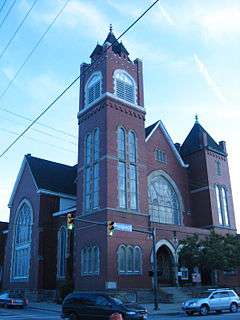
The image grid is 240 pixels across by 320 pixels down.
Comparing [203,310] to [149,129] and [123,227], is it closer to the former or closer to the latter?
[123,227]

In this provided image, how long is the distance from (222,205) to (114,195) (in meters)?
16.4

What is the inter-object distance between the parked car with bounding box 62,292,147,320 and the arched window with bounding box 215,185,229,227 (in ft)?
92.4

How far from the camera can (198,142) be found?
49.0 m

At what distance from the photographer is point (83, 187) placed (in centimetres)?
3969

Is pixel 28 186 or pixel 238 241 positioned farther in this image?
pixel 28 186

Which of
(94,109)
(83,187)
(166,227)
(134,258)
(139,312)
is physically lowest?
(139,312)

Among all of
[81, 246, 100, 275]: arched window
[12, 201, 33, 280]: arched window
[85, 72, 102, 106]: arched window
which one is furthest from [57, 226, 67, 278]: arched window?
[85, 72, 102, 106]: arched window

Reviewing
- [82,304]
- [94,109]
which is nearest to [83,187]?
[94,109]

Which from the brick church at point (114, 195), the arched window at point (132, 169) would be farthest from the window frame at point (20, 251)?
the arched window at point (132, 169)

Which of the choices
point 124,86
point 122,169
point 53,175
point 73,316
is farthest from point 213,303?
point 53,175

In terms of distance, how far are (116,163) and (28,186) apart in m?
14.7

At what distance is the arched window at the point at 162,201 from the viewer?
139 feet

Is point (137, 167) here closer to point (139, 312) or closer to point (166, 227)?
point (166, 227)

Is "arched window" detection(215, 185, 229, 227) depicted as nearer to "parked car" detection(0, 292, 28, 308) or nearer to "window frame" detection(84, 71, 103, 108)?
"window frame" detection(84, 71, 103, 108)
